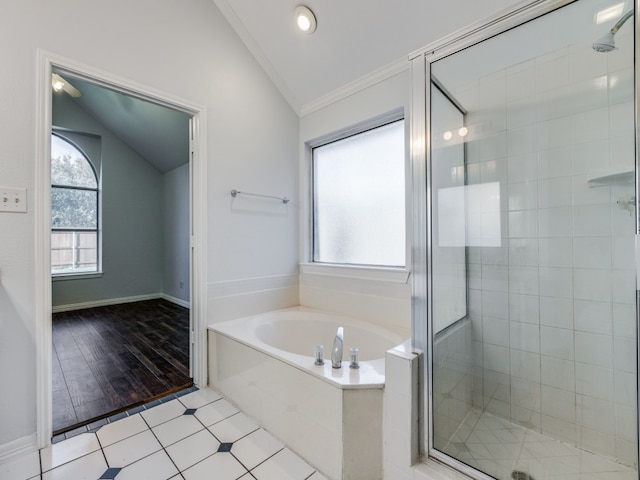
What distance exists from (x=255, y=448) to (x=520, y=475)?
1.20 m

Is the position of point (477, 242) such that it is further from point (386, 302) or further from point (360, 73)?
point (360, 73)

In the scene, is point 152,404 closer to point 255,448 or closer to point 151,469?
point 151,469

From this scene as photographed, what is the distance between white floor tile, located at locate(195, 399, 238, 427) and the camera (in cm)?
175

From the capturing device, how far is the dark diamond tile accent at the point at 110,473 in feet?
4.33

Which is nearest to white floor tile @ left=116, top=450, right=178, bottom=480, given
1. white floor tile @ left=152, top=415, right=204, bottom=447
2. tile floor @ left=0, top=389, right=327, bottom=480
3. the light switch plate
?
tile floor @ left=0, top=389, right=327, bottom=480

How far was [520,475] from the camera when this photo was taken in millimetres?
1276

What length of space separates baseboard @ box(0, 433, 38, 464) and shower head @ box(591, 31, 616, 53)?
3.26 metres

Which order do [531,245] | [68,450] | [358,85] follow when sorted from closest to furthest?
[68,450], [531,245], [358,85]

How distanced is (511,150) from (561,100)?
31 cm

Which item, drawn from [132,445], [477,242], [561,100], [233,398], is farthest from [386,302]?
[132,445]

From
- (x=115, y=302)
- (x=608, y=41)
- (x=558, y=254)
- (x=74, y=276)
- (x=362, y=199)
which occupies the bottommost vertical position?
(x=115, y=302)

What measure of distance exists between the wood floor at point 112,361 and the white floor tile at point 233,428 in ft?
1.89

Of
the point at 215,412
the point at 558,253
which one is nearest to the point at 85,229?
the point at 215,412

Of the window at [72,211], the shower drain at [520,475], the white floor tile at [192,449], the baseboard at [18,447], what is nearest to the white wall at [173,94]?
the baseboard at [18,447]
